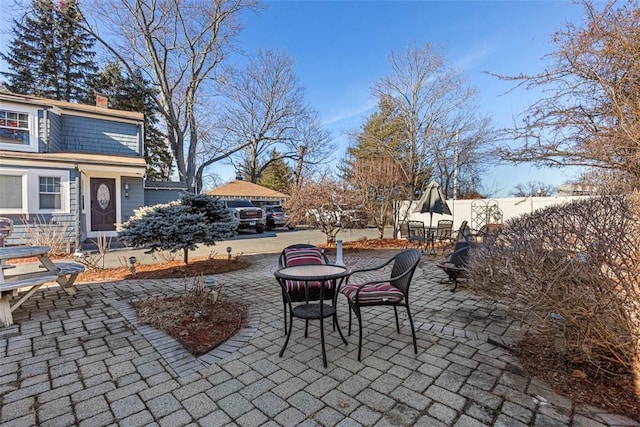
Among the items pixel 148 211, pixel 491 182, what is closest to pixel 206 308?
pixel 148 211

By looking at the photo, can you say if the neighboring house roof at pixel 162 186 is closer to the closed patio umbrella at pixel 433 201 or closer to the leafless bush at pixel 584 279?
the closed patio umbrella at pixel 433 201

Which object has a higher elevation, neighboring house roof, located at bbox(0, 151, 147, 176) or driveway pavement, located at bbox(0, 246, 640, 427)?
neighboring house roof, located at bbox(0, 151, 147, 176)

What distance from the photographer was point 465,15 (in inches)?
353

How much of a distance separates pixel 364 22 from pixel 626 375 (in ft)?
38.5

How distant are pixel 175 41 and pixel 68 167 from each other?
9.00 m

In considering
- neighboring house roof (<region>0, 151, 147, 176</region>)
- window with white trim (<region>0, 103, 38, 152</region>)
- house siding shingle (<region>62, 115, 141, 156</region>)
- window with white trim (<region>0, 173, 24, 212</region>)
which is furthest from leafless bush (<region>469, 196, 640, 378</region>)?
house siding shingle (<region>62, 115, 141, 156</region>)

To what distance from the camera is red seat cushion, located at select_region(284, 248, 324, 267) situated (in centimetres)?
362

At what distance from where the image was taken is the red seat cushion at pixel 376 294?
295cm

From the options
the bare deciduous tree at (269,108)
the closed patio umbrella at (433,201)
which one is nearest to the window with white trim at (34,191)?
the closed patio umbrella at (433,201)

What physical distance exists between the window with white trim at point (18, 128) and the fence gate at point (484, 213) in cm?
1583

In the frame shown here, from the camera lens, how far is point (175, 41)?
15078 mm

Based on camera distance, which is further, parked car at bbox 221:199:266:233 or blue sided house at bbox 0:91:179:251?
parked car at bbox 221:199:266:233

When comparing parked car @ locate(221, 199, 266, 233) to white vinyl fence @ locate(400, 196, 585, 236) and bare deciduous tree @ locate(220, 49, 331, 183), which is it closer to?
bare deciduous tree @ locate(220, 49, 331, 183)

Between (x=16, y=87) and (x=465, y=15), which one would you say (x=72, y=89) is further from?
(x=465, y=15)
